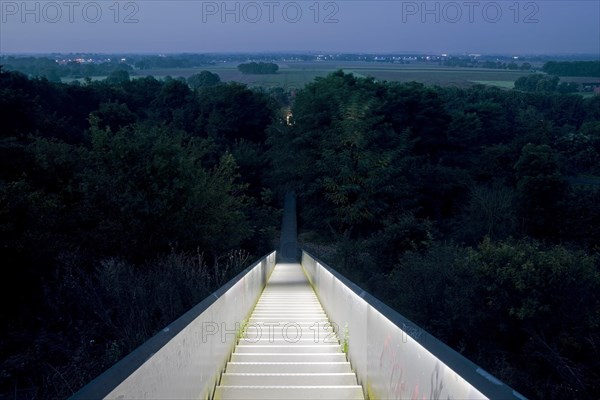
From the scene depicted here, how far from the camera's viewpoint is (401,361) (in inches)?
156

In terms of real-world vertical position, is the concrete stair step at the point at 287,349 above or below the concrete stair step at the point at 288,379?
below

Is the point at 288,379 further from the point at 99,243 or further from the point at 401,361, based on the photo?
the point at 99,243

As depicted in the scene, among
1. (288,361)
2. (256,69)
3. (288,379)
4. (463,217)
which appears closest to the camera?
(288,379)

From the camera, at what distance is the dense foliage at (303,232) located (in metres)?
10.7

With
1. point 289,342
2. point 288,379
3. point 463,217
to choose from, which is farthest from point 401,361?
point 463,217

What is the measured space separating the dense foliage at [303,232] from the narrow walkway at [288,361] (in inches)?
52.8

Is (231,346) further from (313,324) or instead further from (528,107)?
(528,107)

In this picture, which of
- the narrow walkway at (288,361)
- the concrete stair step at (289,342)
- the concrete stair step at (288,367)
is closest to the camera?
the narrow walkway at (288,361)

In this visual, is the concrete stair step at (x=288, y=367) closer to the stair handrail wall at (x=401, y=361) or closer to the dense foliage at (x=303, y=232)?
the stair handrail wall at (x=401, y=361)

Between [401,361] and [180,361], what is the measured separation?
1.31 m

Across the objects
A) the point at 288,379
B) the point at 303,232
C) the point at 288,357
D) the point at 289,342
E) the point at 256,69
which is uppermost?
the point at 256,69

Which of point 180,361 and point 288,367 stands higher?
point 180,361

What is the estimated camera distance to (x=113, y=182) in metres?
18.2

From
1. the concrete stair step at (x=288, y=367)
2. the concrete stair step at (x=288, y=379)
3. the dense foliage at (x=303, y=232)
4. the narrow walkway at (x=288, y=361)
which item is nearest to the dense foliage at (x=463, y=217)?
the dense foliage at (x=303, y=232)
